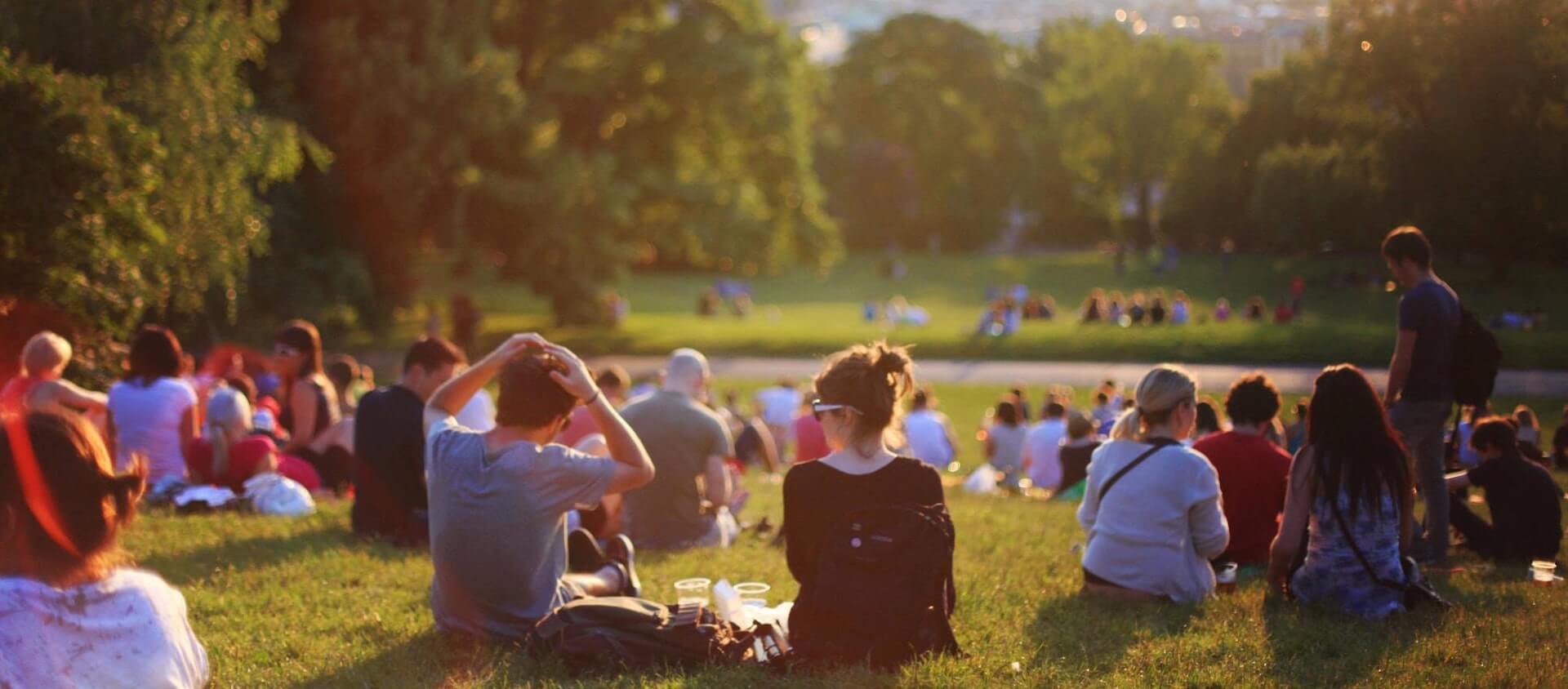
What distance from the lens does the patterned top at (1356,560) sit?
646 cm

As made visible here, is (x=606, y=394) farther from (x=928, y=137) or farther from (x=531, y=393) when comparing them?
(x=928, y=137)

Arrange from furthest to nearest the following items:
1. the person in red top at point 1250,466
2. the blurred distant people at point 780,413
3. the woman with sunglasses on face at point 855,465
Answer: the blurred distant people at point 780,413
the person in red top at point 1250,466
the woman with sunglasses on face at point 855,465

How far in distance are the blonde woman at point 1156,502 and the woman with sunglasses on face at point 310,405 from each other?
6442 millimetres

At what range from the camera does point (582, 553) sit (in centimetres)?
693

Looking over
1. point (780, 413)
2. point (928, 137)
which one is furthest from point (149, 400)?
point (928, 137)

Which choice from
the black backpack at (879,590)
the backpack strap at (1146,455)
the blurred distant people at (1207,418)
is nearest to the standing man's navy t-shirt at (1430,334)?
the blurred distant people at (1207,418)

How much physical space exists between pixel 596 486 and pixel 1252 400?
161 inches

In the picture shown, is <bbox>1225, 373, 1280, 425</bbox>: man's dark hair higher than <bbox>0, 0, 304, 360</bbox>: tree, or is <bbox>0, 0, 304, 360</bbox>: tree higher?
<bbox>0, 0, 304, 360</bbox>: tree

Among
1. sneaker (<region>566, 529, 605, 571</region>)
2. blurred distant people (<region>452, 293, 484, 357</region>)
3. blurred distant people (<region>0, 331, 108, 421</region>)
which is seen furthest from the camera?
blurred distant people (<region>452, 293, 484, 357</region>)

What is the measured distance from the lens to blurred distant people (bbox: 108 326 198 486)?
9.77 meters

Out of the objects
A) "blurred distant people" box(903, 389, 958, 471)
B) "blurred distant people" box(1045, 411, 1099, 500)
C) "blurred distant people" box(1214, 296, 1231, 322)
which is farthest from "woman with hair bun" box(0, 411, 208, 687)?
"blurred distant people" box(1214, 296, 1231, 322)

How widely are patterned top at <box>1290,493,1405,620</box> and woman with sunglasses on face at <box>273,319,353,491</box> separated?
24.4 ft

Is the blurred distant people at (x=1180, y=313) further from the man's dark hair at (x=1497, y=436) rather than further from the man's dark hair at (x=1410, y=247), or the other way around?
the man's dark hair at (x=1410, y=247)

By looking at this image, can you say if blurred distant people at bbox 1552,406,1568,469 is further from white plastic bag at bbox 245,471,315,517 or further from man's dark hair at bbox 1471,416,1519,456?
white plastic bag at bbox 245,471,315,517
